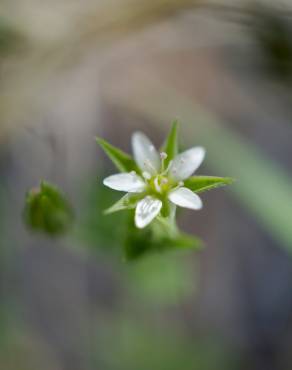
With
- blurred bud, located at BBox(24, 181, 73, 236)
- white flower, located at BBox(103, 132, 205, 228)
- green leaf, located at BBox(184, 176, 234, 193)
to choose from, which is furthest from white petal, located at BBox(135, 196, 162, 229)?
blurred bud, located at BBox(24, 181, 73, 236)

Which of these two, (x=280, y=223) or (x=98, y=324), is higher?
(x=280, y=223)

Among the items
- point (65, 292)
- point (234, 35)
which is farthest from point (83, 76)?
point (65, 292)

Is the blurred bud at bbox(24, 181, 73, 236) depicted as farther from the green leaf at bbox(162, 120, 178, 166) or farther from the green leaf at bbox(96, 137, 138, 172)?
the green leaf at bbox(162, 120, 178, 166)

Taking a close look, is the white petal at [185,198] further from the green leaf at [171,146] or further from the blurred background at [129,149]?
the blurred background at [129,149]

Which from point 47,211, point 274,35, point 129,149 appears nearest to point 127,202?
point 47,211

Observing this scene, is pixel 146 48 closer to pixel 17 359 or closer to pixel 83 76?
pixel 83 76
